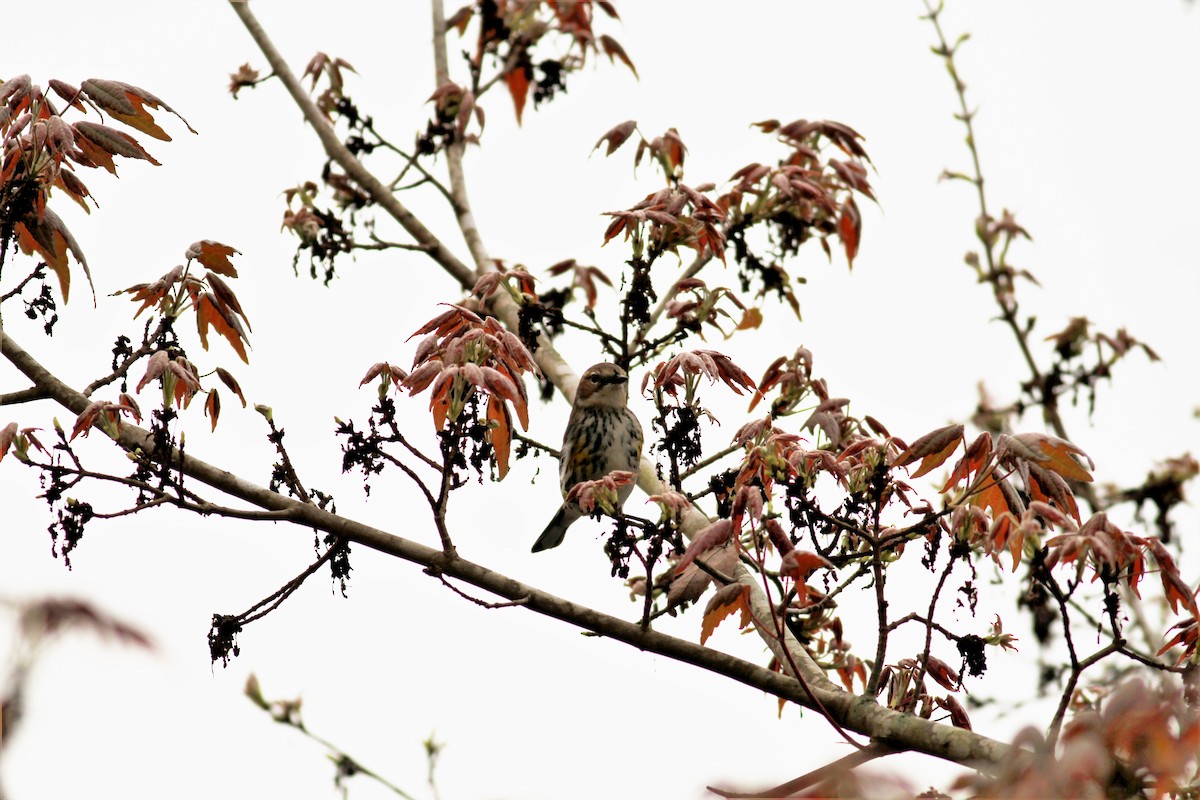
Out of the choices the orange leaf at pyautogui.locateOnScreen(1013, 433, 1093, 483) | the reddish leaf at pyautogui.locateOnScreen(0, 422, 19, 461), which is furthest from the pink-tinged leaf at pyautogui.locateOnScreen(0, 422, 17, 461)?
the orange leaf at pyautogui.locateOnScreen(1013, 433, 1093, 483)

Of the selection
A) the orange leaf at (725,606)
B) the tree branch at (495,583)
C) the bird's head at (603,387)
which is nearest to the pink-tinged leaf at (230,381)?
the tree branch at (495,583)

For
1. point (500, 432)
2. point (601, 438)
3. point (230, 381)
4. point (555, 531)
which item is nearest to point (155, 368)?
point (230, 381)

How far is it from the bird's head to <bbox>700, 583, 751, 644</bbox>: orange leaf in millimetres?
2271

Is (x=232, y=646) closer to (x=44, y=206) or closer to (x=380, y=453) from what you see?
(x=380, y=453)

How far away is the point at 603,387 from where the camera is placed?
24.1 ft

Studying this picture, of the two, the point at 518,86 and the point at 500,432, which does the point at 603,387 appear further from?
the point at 500,432

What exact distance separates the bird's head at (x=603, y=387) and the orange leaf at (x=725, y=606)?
7.45 ft

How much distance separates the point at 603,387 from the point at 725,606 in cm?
353

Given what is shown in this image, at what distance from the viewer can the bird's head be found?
6655 millimetres

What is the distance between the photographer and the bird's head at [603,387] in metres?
6.66

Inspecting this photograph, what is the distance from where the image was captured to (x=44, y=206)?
3715mm

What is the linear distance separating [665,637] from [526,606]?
0.40m

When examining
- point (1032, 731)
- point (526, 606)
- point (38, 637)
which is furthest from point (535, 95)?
point (1032, 731)

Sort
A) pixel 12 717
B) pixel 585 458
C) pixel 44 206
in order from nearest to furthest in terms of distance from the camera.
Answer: pixel 12 717
pixel 44 206
pixel 585 458
